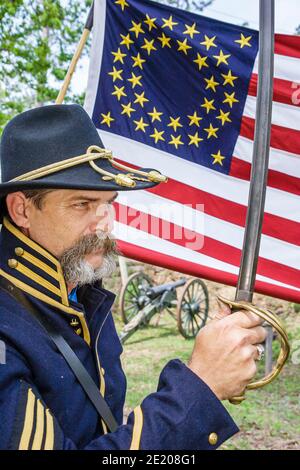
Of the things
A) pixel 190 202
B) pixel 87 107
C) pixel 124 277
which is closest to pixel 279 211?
pixel 190 202

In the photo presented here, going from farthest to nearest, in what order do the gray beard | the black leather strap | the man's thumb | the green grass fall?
the green grass < the gray beard < the black leather strap < the man's thumb


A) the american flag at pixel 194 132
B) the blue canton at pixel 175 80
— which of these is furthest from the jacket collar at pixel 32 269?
the blue canton at pixel 175 80

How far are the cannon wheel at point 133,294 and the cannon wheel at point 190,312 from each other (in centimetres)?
91

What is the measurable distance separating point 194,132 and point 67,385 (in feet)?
6.78

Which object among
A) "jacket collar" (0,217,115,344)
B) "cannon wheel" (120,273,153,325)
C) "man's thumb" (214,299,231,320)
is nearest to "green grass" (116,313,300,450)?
"cannon wheel" (120,273,153,325)

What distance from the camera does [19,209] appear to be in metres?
1.78

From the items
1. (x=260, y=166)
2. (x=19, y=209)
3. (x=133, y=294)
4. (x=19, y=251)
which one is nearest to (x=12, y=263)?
(x=19, y=251)

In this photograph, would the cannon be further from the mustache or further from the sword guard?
the sword guard

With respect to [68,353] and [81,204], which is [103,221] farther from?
[68,353]

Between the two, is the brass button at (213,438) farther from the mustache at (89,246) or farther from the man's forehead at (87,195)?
the man's forehead at (87,195)

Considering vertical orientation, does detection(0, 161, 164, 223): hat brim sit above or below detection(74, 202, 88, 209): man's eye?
above

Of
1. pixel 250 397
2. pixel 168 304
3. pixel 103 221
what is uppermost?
pixel 103 221

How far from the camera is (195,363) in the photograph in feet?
4.31

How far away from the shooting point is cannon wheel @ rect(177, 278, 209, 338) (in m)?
9.91
